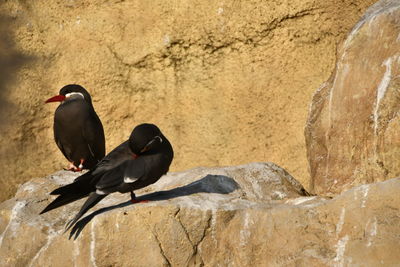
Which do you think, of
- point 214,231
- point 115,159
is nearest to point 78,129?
point 115,159

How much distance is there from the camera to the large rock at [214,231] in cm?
565

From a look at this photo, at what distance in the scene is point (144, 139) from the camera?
248 inches

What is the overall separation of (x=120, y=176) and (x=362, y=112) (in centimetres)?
240

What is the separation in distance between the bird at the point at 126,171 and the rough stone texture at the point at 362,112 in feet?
6.30

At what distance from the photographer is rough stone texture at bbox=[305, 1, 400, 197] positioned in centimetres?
722

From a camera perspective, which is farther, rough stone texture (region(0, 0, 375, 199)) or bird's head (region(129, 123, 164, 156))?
rough stone texture (region(0, 0, 375, 199))

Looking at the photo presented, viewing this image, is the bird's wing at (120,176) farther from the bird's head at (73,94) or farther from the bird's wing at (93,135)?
the bird's head at (73,94)

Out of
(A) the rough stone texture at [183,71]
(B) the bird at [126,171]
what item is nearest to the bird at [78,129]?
(A) the rough stone texture at [183,71]

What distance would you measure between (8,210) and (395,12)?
3.73 m

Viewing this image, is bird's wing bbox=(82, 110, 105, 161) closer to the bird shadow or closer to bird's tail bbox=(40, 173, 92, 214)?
the bird shadow

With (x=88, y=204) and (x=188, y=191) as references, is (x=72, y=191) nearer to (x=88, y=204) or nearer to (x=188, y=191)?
(x=88, y=204)

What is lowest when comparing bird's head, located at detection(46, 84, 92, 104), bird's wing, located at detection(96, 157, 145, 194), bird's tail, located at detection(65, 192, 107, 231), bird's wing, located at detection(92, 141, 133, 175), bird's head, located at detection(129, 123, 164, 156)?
bird's tail, located at detection(65, 192, 107, 231)

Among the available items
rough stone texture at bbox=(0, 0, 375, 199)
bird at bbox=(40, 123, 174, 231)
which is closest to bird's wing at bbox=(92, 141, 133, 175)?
bird at bbox=(40, 123, 174, 231)

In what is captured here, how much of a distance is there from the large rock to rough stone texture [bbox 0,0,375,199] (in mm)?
2757
